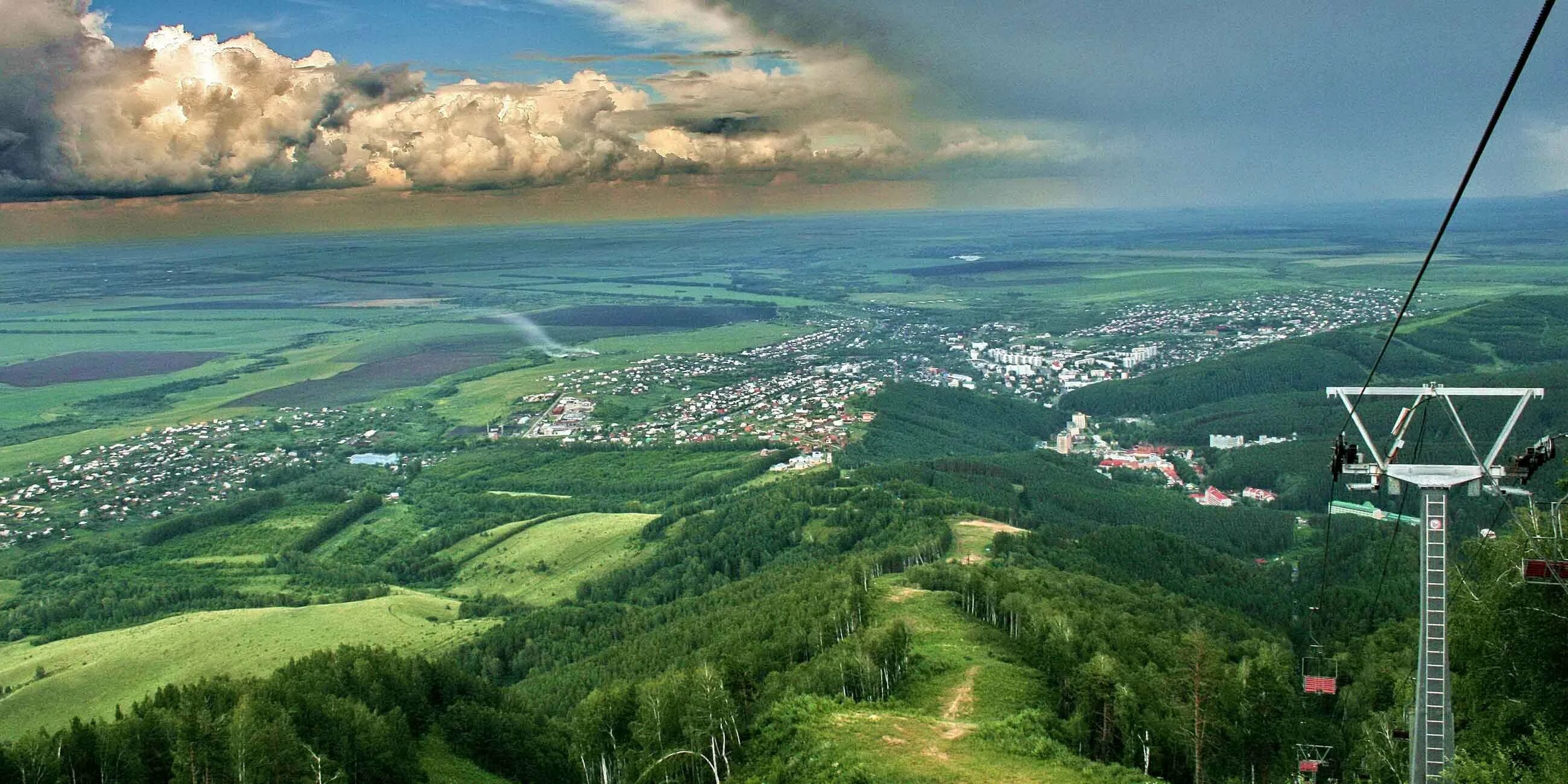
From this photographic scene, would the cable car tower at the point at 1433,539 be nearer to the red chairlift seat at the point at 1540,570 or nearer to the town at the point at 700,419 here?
the red chairlift seat at the point at 1540,570

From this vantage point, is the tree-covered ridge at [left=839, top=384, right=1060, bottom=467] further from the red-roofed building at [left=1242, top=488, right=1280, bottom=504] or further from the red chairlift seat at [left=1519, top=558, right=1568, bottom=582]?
the red chairlift seat at [left=1519, top=558, right=1568, bottom=582]

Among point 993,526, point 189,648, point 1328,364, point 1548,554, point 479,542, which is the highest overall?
point 1548,554

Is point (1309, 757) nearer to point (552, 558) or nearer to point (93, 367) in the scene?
point (552, 558)

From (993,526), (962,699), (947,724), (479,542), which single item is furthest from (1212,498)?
(947,724)

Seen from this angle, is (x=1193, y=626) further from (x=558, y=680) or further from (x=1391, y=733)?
(x=558, y=680)

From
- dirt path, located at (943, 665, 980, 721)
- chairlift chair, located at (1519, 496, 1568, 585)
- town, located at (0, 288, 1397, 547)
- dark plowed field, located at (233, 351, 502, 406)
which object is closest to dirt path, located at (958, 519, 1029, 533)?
dirt path, located at (943, 665, 980, 721)

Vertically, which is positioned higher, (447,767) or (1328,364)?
(1328,364)

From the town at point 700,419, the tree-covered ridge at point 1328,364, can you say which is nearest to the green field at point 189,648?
the town at point 700,419
